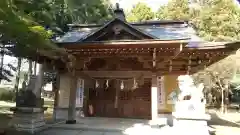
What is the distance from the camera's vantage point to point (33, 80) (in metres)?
9.32

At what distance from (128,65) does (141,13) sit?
72.3 ft

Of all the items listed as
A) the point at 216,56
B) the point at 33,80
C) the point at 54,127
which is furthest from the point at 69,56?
the point at 216,56

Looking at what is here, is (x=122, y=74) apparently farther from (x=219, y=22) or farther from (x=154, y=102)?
(x=219, y=22)

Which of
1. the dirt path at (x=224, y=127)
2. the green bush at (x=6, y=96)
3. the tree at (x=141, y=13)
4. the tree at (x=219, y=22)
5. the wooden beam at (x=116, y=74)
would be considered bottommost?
the dirt path at (x=224, y=127)

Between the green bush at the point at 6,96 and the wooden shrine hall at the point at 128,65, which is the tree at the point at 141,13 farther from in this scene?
the wooden shrine hall at the point at 128,65

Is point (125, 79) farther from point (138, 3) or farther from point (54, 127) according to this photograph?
point (138, 3)

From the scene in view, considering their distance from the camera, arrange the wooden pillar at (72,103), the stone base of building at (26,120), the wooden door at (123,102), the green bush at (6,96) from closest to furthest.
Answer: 1. the stone base of building at (26,120)
2. the wooden pillar at (72,103)
3. the wooden door at (123,102)
4. the green bush at (6,96)

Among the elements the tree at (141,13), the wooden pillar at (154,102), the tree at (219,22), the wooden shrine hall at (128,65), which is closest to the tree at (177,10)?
the tree at (141,13)

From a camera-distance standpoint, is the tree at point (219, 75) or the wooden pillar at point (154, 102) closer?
the wooden pillar at point (154, 102)

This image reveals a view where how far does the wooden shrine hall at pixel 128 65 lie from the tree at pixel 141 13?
1845cm

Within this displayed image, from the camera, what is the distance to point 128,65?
12.2 meters

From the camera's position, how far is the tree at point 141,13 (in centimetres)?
3265

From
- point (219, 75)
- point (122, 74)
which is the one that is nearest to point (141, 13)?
point (219, 75)

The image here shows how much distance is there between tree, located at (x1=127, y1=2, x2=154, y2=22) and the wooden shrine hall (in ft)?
60.5
